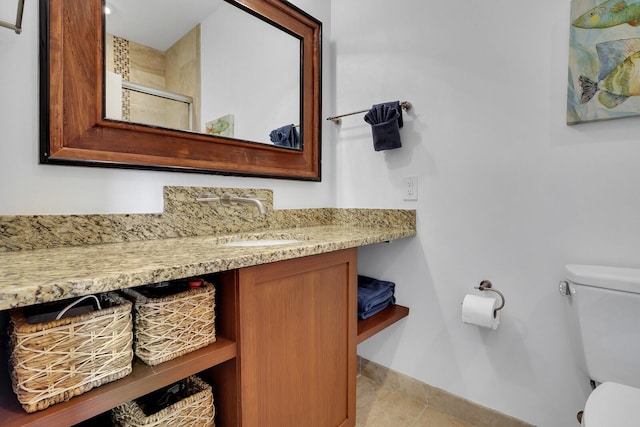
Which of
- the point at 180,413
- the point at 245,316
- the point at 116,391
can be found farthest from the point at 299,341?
the point at 116,391

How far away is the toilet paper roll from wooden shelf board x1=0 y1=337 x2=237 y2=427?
98 centimetres

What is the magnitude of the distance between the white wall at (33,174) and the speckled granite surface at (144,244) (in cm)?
4

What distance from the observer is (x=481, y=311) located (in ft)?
4.18

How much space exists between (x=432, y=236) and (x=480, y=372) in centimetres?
65

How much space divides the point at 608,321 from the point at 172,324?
132 centimetres

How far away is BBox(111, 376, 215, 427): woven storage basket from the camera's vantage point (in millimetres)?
803

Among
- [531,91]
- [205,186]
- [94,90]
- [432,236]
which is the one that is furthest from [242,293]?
[531,91]

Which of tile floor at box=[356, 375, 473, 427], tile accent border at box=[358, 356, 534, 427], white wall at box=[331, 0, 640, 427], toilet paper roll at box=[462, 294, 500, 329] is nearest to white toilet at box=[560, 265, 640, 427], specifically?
white wall at box=[331, 0, 640, 427]

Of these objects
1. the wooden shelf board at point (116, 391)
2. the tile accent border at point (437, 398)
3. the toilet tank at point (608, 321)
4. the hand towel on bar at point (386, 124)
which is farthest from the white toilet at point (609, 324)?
the wooden shelf board at point (116, 391)

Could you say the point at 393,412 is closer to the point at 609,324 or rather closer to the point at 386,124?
the point at 609,324

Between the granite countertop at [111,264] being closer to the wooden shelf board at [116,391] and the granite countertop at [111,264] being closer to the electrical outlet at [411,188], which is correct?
the wooden shelf board at [116,391]

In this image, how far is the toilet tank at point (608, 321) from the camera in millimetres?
955

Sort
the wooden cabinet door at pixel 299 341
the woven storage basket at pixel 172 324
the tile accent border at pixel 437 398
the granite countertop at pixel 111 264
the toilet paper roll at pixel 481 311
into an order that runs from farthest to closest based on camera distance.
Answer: the tile accent border at pixel 437 398 < the toilet paper roll at pixel 481 311 < the wooden cabinet door at pixel 299 341 < the woven storage basket at pixel 172 324 < the granite countertop at pixel 111 264

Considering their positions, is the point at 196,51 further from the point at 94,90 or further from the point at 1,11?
the point at 1,11
